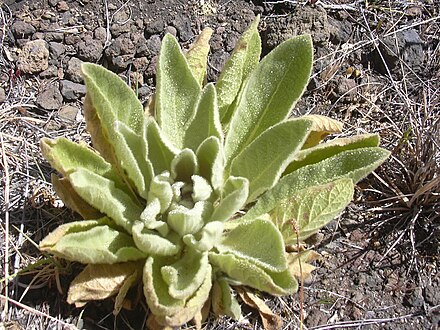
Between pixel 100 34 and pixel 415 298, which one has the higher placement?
pixel 100 34

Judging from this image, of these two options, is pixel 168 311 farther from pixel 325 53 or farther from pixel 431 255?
pixel 325 53

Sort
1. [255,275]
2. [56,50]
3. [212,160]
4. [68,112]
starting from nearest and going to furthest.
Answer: [255,275], [212,160], [68,112], [56,50]

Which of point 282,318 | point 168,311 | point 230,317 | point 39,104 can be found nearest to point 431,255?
point 282,318

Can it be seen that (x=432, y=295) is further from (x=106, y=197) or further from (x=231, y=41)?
(x=231, y=41)

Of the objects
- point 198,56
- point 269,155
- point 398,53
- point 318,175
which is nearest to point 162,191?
point 269,155

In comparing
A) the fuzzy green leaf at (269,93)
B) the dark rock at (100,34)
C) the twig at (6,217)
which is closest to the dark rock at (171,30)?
the dark rock at (100,34)

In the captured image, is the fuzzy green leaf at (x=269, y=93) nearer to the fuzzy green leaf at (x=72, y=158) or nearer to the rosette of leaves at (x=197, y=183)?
the rosette of leaves at (x=197, y=183)
